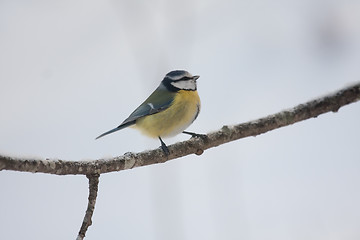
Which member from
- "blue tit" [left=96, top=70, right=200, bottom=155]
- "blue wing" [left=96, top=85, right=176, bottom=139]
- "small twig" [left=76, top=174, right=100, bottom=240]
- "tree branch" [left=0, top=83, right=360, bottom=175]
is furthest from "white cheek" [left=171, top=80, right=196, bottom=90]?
"small twig" [left=76, top=174, right=100, bottom=240]

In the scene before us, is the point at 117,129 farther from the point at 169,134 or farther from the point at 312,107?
the point at 312,107

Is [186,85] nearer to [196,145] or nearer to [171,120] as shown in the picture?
[171,120]

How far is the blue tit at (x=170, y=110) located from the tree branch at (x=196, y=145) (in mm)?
945

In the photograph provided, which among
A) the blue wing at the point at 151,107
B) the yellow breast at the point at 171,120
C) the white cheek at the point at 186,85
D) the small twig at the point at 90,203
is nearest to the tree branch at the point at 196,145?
the small twig at the point at 90,203

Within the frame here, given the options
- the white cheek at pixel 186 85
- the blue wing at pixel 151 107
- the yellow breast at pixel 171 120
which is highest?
the white cheek at pixel 186 85

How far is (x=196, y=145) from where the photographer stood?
8.71 ft

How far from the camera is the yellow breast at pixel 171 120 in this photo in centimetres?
368

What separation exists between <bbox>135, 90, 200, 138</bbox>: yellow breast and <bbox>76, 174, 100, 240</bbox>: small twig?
159 cm

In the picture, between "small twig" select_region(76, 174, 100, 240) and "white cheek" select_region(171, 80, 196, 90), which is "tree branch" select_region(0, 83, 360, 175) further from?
"white cheek" select_region(171, 80, 196, 90)

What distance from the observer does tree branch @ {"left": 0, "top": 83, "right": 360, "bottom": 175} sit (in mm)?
1834

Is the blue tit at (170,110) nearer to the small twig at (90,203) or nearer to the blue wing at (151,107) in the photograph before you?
the blue wing at (151,107)

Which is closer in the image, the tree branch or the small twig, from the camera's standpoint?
the tree branch

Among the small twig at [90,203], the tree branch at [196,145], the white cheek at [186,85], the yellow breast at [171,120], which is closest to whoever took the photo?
the tree branch at [196,145]

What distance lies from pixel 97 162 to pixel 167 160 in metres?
0.54
